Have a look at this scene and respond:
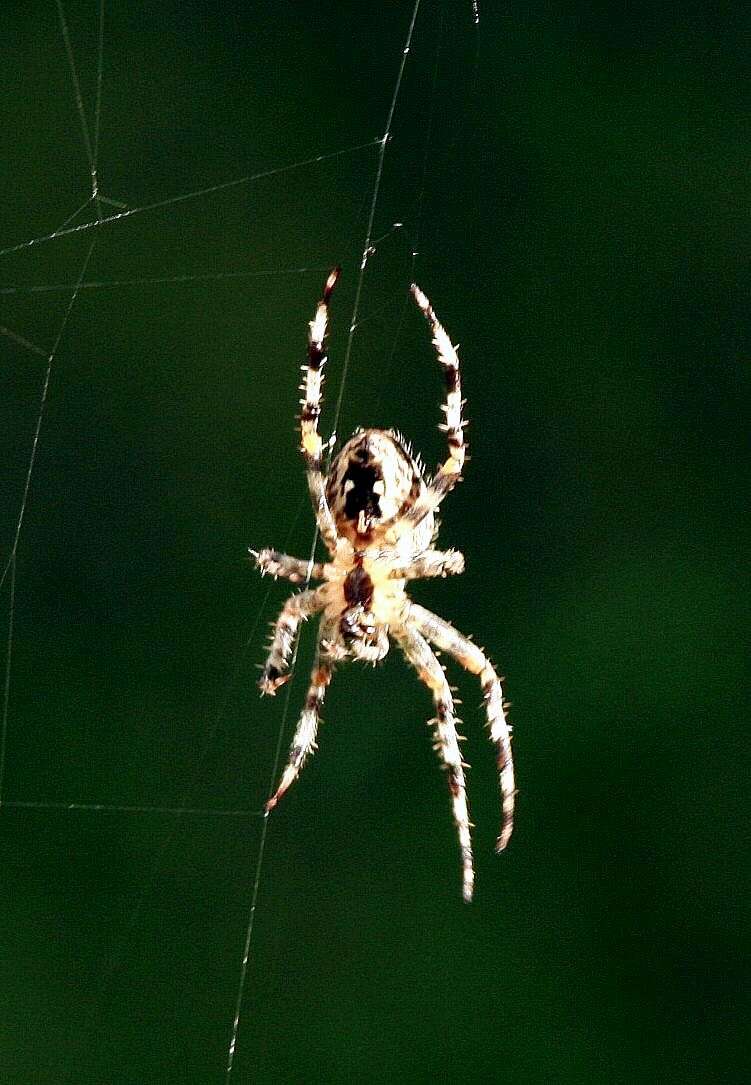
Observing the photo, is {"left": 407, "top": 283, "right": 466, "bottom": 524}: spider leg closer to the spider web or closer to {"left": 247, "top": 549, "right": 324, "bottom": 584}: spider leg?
{"left": 247, "top": 549, "right": 324, "bottom": 584}: spider leg

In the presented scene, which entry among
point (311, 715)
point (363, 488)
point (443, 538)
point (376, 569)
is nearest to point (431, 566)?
point (376, 569)

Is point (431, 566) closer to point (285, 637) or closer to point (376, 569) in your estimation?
point (376, 569)

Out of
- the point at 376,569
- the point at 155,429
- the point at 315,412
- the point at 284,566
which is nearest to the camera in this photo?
the point at 315,412

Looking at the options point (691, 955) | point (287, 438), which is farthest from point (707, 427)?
point (691, 955)

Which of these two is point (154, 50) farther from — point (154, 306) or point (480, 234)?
point (480, 234)

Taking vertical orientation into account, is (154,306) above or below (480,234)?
below

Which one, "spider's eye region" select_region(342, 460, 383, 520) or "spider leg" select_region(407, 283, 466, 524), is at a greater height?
"spider leg" select_region(407, 283, 466, 524)

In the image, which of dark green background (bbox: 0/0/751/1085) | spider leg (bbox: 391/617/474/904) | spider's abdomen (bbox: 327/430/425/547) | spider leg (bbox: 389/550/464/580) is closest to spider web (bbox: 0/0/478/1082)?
dark green background (bbox: 0/0/751/1085)
